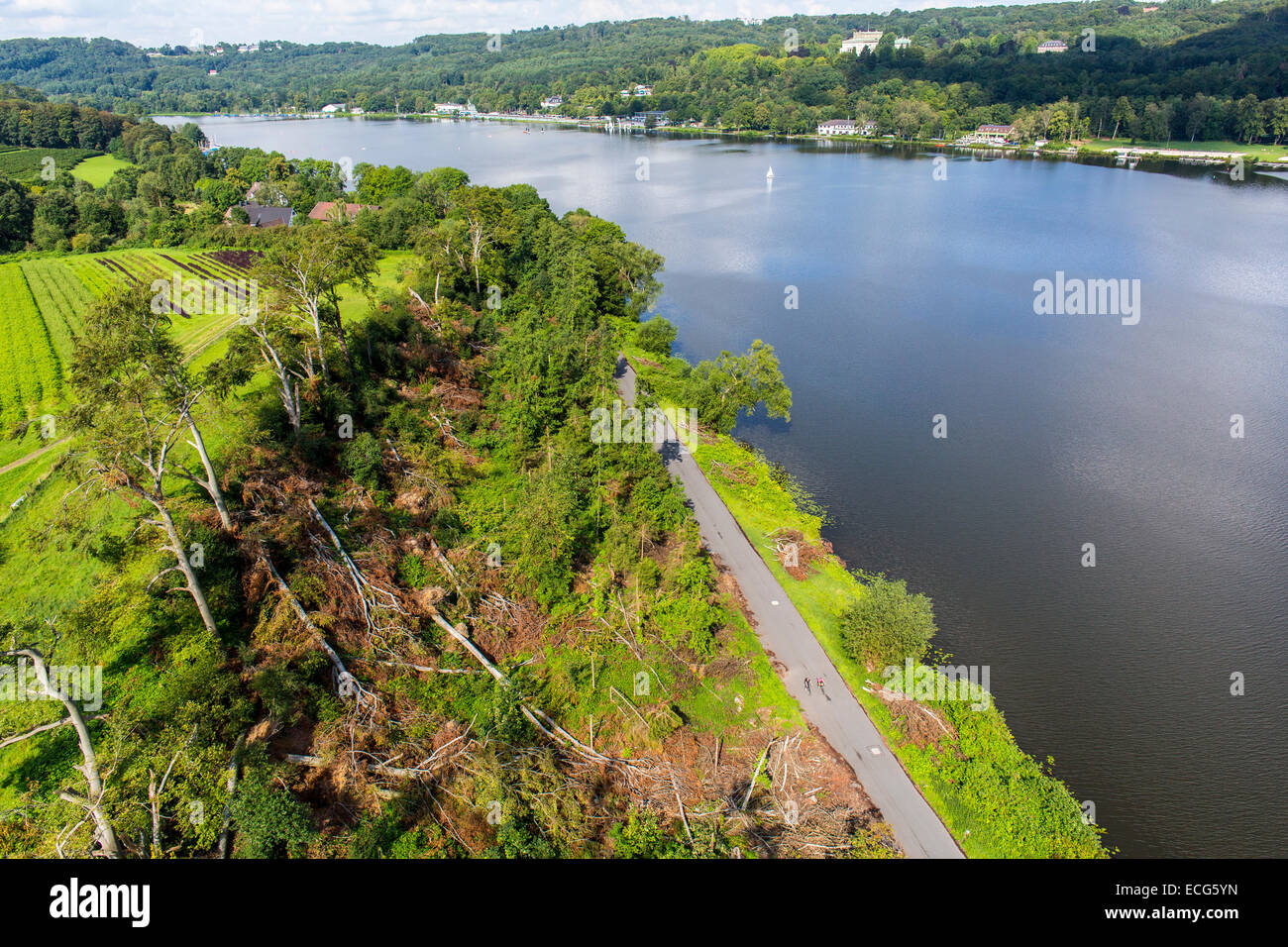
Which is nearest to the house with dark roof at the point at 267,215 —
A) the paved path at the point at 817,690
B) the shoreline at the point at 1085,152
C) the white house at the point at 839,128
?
the paved path at the point at 817,690

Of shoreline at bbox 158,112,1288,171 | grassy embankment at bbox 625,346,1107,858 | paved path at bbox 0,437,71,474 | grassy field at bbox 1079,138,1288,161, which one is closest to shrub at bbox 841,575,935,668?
grassy embankment at bbox 625,346,1107,858

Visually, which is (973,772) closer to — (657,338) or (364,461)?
(364,461)

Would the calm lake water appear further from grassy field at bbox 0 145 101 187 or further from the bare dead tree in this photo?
grassy field at bbox 0 145 101 187

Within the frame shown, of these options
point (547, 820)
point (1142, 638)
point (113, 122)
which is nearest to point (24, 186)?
point (113, 122)

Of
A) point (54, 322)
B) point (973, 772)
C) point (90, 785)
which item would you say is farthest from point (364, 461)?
point (54, 322)

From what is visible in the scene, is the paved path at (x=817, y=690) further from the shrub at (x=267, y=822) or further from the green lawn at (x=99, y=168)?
the green lawn at (x=99, y=168)

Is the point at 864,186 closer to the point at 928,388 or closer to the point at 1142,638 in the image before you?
the point at 928,388
